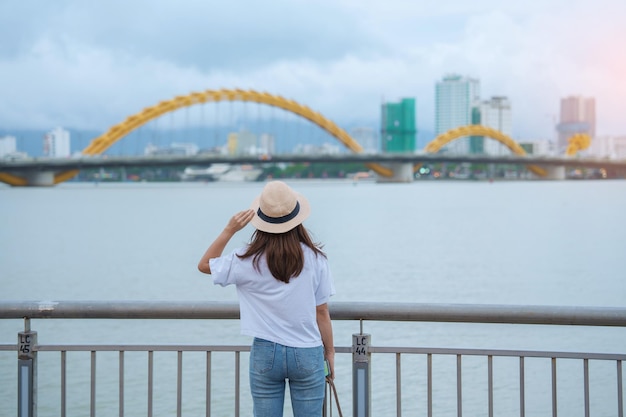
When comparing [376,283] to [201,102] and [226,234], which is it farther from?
[201,102]

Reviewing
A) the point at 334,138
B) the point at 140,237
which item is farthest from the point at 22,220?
the point at 334,138

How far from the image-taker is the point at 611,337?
15242 millimetres

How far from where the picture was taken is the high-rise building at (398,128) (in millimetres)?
146812

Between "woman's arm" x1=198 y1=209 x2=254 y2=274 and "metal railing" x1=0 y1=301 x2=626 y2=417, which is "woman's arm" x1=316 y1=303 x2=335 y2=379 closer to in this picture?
"metal railing" x1=0 y1=301 x2=626 y2=417

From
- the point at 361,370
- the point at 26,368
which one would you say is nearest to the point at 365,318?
the point at 361,370

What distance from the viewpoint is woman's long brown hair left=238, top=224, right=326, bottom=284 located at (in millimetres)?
3816

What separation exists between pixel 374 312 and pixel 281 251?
697 millimetres

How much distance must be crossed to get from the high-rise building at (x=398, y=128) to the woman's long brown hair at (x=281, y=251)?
467ft

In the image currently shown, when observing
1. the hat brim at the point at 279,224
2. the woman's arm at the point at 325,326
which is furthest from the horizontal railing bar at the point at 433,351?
the hat brim at the point at 279,224

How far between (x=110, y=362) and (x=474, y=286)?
A: 1363cm

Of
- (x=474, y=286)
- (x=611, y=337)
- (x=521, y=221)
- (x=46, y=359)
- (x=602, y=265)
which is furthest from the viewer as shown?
(x=521, y=221)

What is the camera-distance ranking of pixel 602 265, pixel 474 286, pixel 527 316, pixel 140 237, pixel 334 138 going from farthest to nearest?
pixel 334 138 → pixel 140 237 → pixel 602 265 → pixel 474 286 → pixel 527 316

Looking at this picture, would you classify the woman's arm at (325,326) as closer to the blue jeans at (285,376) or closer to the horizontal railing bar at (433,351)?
the blue jeans at (285,376)

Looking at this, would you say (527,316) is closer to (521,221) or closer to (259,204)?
(259,204)
